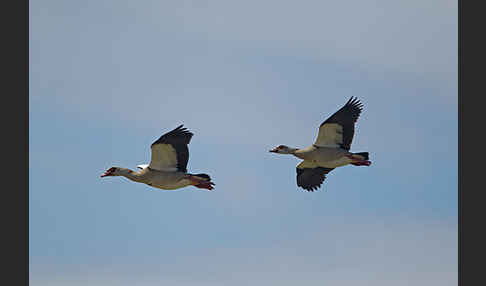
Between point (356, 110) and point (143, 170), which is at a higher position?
point (356, 110)

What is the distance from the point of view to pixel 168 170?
2469cm

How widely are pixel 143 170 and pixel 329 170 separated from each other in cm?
710

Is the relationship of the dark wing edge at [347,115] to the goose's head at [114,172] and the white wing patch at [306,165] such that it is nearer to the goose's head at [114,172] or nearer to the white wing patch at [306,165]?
the white wing patch at [306,165]

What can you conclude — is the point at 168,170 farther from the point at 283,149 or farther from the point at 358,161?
the point at 358,161

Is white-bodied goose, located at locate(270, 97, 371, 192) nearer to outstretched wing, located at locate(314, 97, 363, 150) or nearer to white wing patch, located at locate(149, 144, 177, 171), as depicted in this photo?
outstretched wing, located at locate(314, 97, 363, 150)

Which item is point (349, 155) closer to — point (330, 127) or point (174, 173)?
point (330, 127)

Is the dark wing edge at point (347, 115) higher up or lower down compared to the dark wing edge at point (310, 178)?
higher up

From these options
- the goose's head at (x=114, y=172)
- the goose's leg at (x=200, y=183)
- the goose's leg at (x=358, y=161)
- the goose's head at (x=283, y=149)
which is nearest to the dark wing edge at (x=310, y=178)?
the goose's head at (x=283, y=149)

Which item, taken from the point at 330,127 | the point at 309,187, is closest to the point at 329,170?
the point at 309,187

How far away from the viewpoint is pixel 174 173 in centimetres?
2458

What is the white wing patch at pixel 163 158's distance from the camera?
24.3 meters

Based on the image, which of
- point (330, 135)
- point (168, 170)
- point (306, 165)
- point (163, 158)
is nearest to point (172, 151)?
point (163, 158)

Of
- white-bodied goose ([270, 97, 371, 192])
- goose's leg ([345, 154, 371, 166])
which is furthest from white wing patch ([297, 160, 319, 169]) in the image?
goose's leg ([345, 154, 371, 166])

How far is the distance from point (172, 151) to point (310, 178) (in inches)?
242
